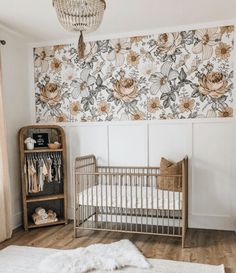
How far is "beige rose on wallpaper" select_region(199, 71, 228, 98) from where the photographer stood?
3.55m

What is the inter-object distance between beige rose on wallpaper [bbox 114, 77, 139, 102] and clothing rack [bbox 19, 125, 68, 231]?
0.89m

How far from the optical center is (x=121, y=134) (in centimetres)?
394

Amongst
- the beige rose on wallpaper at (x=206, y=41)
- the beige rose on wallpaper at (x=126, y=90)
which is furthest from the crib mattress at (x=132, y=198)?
the beige rose on wallpaper at (x=206, y=41)

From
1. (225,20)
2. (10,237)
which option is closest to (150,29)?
(225,20)

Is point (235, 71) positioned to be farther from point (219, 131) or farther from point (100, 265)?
point (100, 265)

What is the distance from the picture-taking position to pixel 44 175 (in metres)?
3.87

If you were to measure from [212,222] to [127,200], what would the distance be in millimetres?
1147

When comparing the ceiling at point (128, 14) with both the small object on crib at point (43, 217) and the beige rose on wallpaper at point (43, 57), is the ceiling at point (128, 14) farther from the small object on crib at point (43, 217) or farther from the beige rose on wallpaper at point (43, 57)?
the small object on crib at point (43, 217)

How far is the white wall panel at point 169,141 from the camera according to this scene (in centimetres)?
370

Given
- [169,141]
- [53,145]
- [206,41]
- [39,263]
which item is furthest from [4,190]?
[206,41]

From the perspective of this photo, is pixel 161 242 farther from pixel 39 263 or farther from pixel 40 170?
pixel 40 170

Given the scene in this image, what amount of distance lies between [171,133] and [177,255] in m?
1.44

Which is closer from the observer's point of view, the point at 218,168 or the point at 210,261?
the point at 210,261

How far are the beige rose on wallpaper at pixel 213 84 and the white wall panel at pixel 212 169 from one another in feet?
1.23
